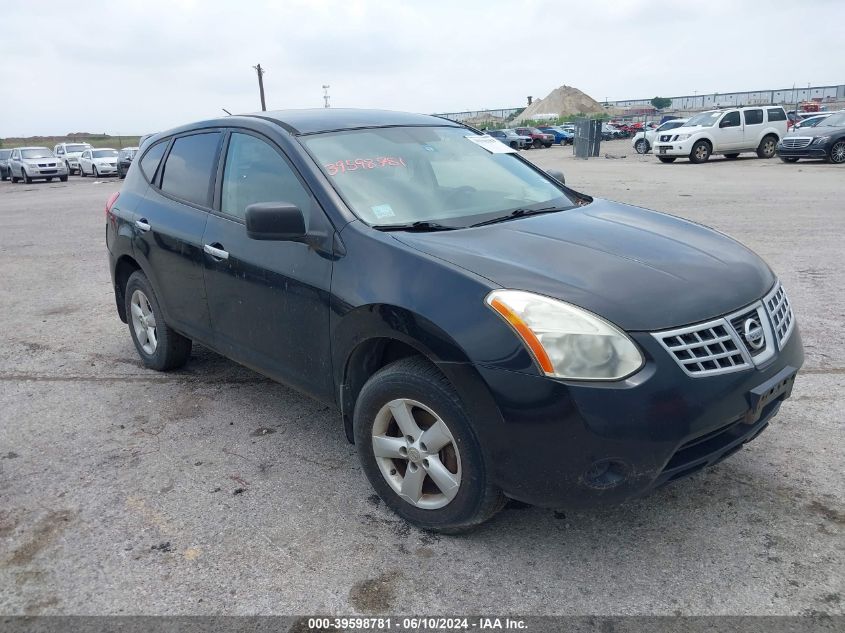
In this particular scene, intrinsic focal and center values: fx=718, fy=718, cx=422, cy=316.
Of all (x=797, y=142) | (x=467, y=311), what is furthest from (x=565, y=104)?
(x=467, y=311)

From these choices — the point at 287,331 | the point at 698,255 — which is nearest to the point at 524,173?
the point at 698,255

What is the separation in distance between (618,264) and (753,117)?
84.1 feet

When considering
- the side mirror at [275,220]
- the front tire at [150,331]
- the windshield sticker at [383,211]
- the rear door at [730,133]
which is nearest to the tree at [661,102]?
the rear door at [730,133]

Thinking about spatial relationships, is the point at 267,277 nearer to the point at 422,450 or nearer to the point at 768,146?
the point at 422,450

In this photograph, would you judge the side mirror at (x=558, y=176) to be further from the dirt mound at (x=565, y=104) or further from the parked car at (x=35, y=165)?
the dirt mound at (x=565, y=104)

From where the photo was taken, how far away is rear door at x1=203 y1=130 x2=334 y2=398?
3281mm

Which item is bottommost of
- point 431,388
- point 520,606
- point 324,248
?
point 520,606

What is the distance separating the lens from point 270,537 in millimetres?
3014

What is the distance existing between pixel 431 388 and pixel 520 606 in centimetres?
83

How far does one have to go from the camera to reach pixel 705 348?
2.55 meters

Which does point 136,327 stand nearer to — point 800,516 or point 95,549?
point 95,549

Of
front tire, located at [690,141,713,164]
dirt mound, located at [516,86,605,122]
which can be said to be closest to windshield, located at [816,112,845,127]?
front tire, located at [690,141,713,164]

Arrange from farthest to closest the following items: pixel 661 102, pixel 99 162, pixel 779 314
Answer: pixel 661 102 → pixel 99 162 → pixel 779 314

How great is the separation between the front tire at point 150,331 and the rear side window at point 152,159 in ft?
2.22
